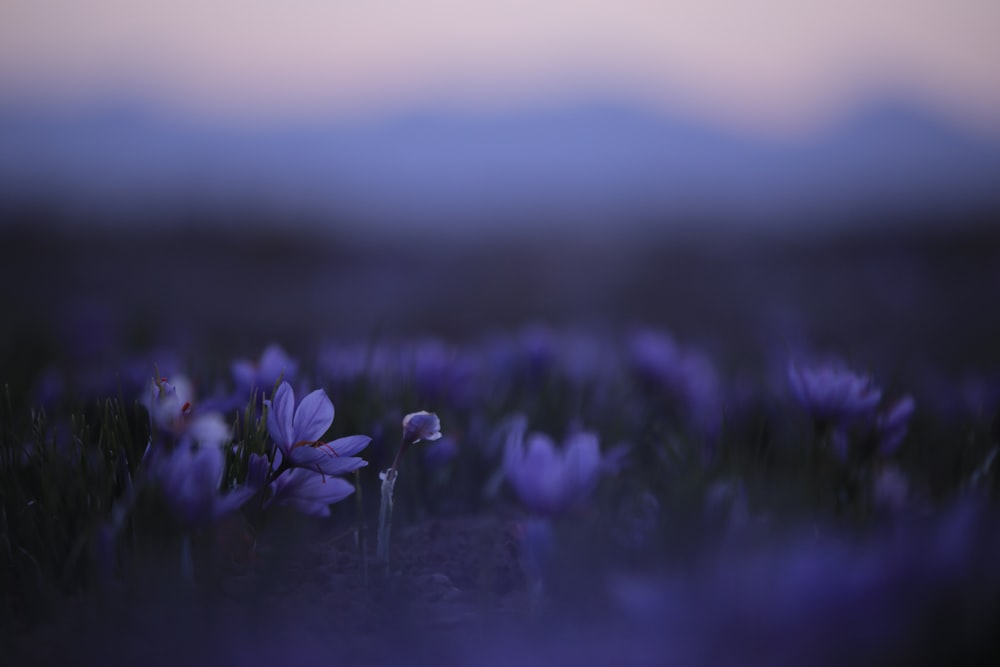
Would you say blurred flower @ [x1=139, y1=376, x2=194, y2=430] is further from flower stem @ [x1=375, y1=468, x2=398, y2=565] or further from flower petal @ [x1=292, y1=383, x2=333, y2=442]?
flower stem @ [x1=375, y1=468, x2=398, y2=565]

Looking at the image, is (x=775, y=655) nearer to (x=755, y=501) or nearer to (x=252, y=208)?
(x=755, y=501)

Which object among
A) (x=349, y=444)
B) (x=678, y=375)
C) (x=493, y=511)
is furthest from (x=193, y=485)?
(x=678, y=375)

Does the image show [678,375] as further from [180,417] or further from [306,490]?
[180,417]

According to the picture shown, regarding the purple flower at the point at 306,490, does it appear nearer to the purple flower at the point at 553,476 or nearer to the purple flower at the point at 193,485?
the purple flower at the point at 193,485

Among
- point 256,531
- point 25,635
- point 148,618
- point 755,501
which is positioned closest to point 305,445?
point 256,531

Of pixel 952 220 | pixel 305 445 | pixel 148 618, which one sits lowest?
pixel 952 220

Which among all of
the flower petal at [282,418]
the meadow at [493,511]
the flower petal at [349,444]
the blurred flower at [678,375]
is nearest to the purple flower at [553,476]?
the meadow at [493,511]

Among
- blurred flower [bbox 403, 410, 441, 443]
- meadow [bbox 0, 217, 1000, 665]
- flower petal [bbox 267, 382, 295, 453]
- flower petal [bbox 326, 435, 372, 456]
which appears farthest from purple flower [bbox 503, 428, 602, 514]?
flower petal [bbox 267, 382, 295, 453]
